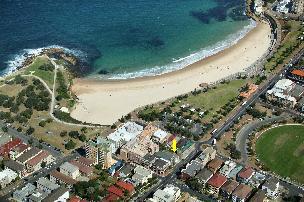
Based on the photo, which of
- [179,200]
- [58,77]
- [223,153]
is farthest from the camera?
[58,77]

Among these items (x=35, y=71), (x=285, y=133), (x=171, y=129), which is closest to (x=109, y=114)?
(x=171, y=129)

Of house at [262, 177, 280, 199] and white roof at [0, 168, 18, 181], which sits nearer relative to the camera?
house at [262, 177, 280, 199]

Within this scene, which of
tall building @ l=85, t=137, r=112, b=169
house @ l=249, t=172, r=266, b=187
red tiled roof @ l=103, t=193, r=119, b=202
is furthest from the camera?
tall building @ l=85, t=137, r=112, b=169

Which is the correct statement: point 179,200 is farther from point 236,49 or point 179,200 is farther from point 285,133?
point 236,49

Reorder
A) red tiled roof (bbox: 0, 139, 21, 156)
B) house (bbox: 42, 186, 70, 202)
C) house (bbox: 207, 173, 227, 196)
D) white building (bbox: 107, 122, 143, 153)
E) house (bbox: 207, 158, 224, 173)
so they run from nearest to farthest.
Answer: house (bbox: 42, 186, 70, 202) → house (bbox: 207, 173, 227, 196) → house (bbox: 207, 158, 224, 173) → red tiled roof (bbox: 0, 139, 21, 156) → white building (bbox: 107, 122, 143, 153)

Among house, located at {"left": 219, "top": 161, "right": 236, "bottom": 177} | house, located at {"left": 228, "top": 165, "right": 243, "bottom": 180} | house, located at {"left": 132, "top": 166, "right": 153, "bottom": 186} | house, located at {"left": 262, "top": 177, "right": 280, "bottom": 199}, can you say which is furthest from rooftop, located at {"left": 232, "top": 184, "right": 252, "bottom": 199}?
house, located at {"left": 132, "top": 166, "right": 153, "bottom": 186}

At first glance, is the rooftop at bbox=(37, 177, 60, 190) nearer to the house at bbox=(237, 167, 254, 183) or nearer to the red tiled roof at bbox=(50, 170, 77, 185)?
the red tiled roof at bbox=(50, 170, 77, 185)

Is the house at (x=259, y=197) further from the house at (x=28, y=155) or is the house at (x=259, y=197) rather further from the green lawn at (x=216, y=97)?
the house at (x=28, y=155)
